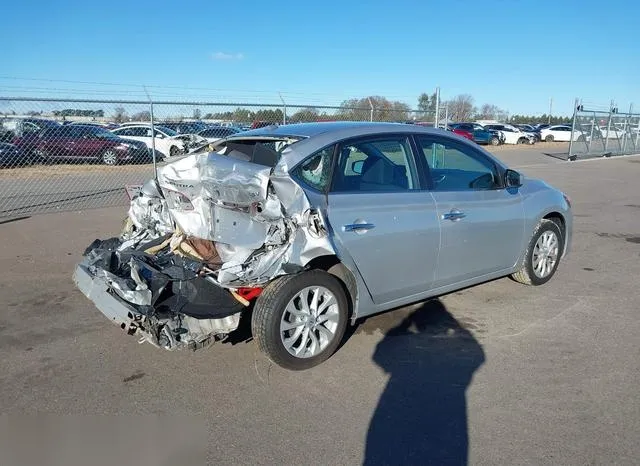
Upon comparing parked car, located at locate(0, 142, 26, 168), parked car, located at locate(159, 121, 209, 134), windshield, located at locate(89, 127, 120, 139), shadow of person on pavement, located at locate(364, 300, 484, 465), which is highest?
parked car, located at locate(159, 121, 209, 134)

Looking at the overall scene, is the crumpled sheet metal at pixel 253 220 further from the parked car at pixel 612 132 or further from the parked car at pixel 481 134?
the parked car at pixel 481 134

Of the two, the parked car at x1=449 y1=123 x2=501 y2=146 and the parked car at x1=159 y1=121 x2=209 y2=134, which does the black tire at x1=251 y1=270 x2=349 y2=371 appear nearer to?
the parked car at x1=159 y1=121 x2=209 y2=134

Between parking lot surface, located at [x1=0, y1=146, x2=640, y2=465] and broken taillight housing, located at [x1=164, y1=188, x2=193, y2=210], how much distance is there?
112 cm

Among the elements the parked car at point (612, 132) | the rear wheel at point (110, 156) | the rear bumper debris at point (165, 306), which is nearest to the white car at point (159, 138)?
the rear wheel at point (110, 156)

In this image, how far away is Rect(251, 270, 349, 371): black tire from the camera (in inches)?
138

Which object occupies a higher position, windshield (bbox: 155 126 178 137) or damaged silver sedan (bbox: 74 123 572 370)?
windshield (bbox: 155 126 178 137)

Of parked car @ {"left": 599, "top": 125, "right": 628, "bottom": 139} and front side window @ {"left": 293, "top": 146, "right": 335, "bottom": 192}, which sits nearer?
front side window @ {"left": 293, "top": 146, "right": 335, "bottom": 192}

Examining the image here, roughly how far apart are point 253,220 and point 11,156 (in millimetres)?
9886

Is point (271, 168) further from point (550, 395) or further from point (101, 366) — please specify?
point (550, 395)

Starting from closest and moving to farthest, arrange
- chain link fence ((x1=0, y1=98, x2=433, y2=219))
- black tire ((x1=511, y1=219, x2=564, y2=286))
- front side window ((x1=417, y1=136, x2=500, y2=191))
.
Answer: front side window ((x1=417, y1=136, x2=500, y2=191)), black tire ((x1=511, y1=219, x2=564, y2=286)), chain link fence ((x1=0, y1=98, x2=433, y2=219))

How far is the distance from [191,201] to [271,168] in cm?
76

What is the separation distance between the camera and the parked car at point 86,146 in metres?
11.6

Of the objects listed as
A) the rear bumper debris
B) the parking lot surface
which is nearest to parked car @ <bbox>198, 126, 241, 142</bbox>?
the parking lot surface

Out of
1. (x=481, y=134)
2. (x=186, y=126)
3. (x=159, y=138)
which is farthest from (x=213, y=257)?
(x=481, y=134)
